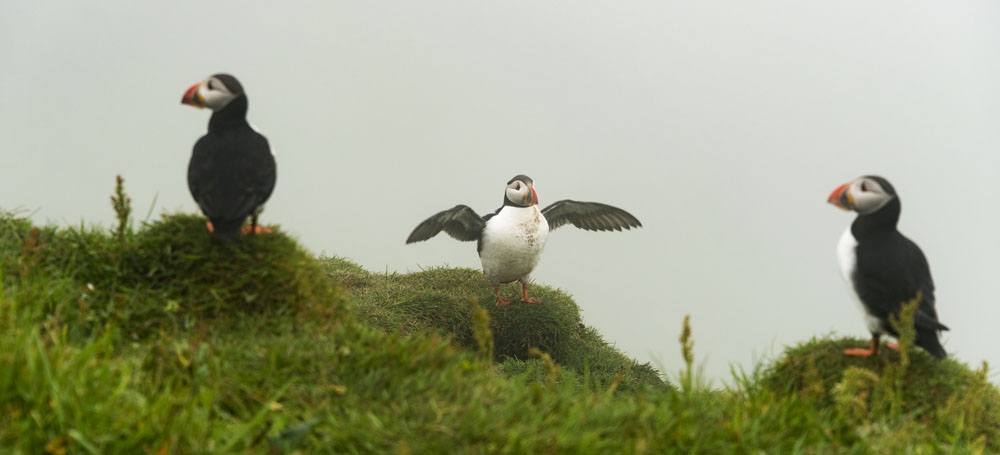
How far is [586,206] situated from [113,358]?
18.5 ft

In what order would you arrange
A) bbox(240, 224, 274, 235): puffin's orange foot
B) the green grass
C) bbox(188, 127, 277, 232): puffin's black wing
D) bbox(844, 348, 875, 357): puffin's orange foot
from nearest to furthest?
the green grass < bbox(188, 127, 277, 232): puffin's black wing < bbox(844, 348, 875, 357): puffin's orange foot < bbox(240, 224, 274, 235): puffin's orange foot

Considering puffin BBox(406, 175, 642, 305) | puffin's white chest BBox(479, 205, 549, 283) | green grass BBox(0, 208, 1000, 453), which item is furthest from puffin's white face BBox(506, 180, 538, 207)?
green grass BBox(0, 208, 1000, 453)

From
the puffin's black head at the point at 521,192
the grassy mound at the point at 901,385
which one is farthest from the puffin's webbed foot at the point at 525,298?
the grassy mound at the point at 901,385

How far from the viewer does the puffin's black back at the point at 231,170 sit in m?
4.84

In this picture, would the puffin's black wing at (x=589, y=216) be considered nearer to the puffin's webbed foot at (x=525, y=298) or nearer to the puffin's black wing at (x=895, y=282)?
the puffin's webbed foot at (x=525, y=298)

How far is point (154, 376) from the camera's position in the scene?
3908 mm

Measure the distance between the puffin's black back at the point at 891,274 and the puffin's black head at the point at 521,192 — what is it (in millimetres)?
3610

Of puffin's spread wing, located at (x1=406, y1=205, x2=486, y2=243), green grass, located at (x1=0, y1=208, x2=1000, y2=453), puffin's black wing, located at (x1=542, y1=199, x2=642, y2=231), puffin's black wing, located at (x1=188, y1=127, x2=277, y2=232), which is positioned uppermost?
puffin's black wing, located at (x1=542, y1=199, x2=642, y2=231)

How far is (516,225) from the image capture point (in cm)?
816

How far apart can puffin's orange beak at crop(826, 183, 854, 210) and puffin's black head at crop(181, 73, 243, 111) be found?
370 centimetres

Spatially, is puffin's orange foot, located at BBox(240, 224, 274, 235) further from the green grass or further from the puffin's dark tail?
the puffin's dark tail

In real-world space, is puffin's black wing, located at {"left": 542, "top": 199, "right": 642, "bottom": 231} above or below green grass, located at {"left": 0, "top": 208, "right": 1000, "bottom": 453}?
above

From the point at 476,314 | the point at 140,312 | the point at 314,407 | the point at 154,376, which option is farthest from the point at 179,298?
the point at 476,314

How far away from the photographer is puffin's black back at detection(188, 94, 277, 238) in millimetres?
4844
